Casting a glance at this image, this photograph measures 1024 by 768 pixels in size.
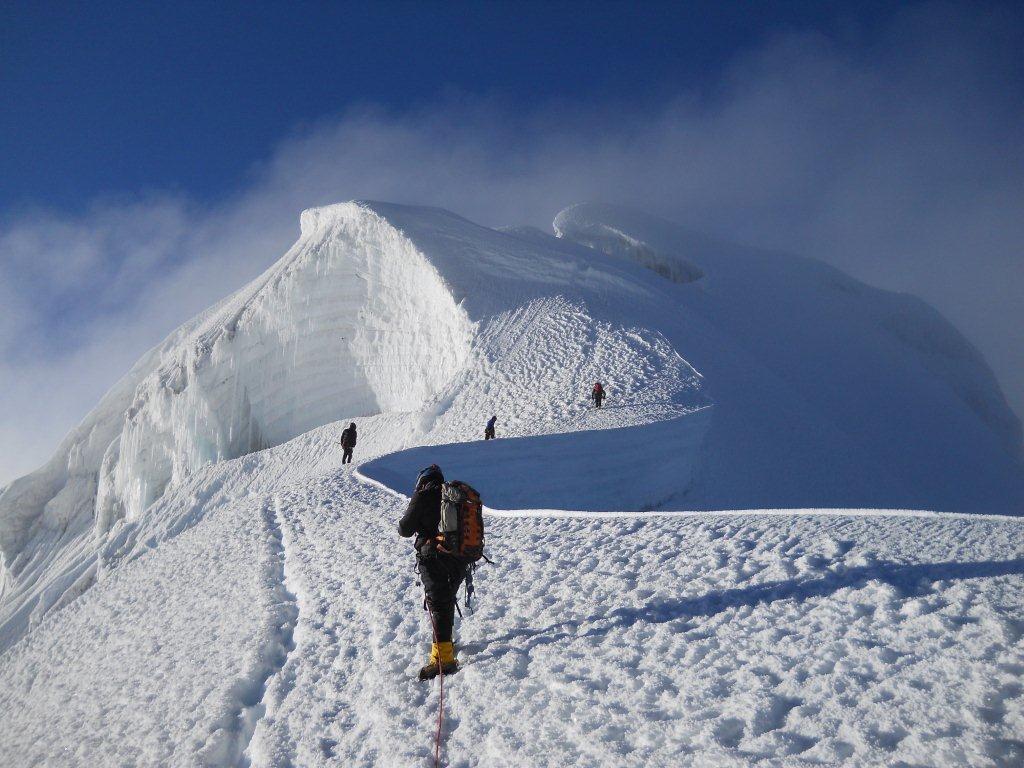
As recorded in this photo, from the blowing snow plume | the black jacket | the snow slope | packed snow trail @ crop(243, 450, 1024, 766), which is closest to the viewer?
packed snow trail @ crop(243, 450, 1024, 766)

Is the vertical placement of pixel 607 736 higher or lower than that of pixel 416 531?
lower

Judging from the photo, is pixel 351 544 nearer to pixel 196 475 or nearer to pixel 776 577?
pixel 776 577

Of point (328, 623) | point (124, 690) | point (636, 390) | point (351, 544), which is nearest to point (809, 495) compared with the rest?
point (636, 390)

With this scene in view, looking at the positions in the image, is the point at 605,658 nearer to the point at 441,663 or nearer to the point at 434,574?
the point at 441,663

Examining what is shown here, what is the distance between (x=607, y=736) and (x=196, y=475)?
98.6ft

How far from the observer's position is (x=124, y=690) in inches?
233

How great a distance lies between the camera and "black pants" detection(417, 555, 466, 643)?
4340mm

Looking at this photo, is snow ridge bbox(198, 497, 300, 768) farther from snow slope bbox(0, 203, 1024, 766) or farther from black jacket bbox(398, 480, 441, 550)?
black jacket bbox(398, 480, 441, 550)

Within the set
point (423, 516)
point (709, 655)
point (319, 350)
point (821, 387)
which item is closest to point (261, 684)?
point (423, 516)

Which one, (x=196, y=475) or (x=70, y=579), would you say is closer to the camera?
(x=70, y=579)

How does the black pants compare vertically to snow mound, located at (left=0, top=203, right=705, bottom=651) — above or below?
below

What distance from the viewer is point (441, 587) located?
434 cm

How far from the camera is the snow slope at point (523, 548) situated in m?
3.43

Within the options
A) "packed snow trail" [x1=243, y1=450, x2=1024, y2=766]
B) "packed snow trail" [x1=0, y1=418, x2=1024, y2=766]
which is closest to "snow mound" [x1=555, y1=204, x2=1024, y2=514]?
"packed snow trail" [x1=0, y1=418, x2=1024, y2=766]
